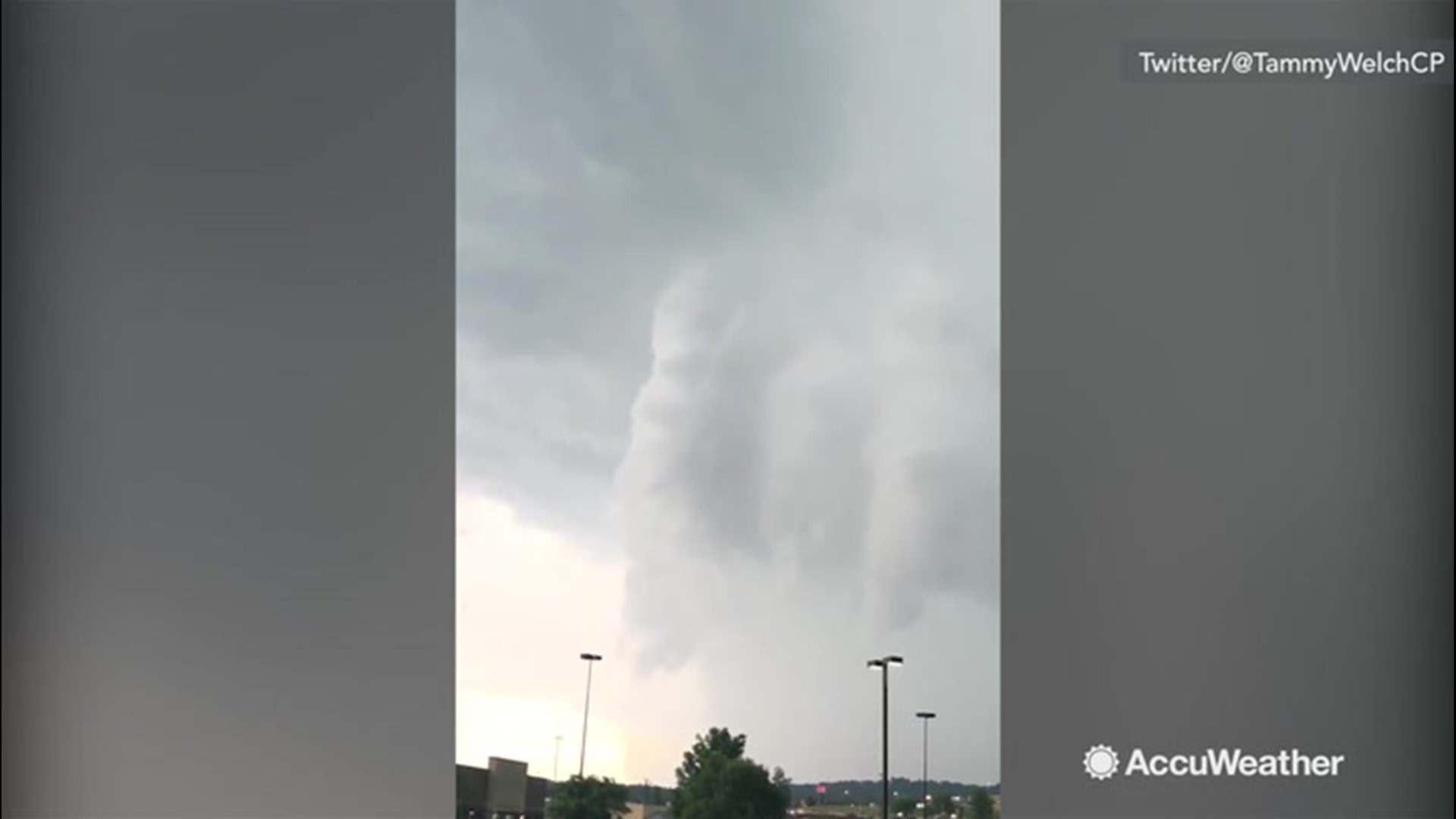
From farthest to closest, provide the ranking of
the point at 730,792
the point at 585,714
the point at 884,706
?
the point at 585,714, the point at 730,792, the point at 884,706

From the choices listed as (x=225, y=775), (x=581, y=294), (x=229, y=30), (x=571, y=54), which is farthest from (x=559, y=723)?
(x=229, y=30)

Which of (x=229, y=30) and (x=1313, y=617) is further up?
(x=229, y=30)

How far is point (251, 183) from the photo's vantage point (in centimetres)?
157

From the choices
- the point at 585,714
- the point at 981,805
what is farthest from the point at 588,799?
the point at 981,805

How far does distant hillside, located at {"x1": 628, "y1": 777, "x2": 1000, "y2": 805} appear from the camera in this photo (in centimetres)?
381

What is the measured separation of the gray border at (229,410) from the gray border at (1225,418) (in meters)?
0.74

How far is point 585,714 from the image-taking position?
13.9 feet

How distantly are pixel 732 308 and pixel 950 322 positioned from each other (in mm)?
667

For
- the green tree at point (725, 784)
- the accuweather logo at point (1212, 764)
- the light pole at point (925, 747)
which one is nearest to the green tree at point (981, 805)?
the light pole at point (925, 747)

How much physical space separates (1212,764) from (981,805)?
7.82 ft

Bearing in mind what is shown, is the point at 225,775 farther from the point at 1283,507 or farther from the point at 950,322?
the point at 950,322

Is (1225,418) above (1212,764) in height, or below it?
above

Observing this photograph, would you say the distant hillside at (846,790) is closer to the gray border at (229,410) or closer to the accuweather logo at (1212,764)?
the accuweather logo at (1212,764)

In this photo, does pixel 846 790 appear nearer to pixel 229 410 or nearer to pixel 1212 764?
pixel 1212 764
